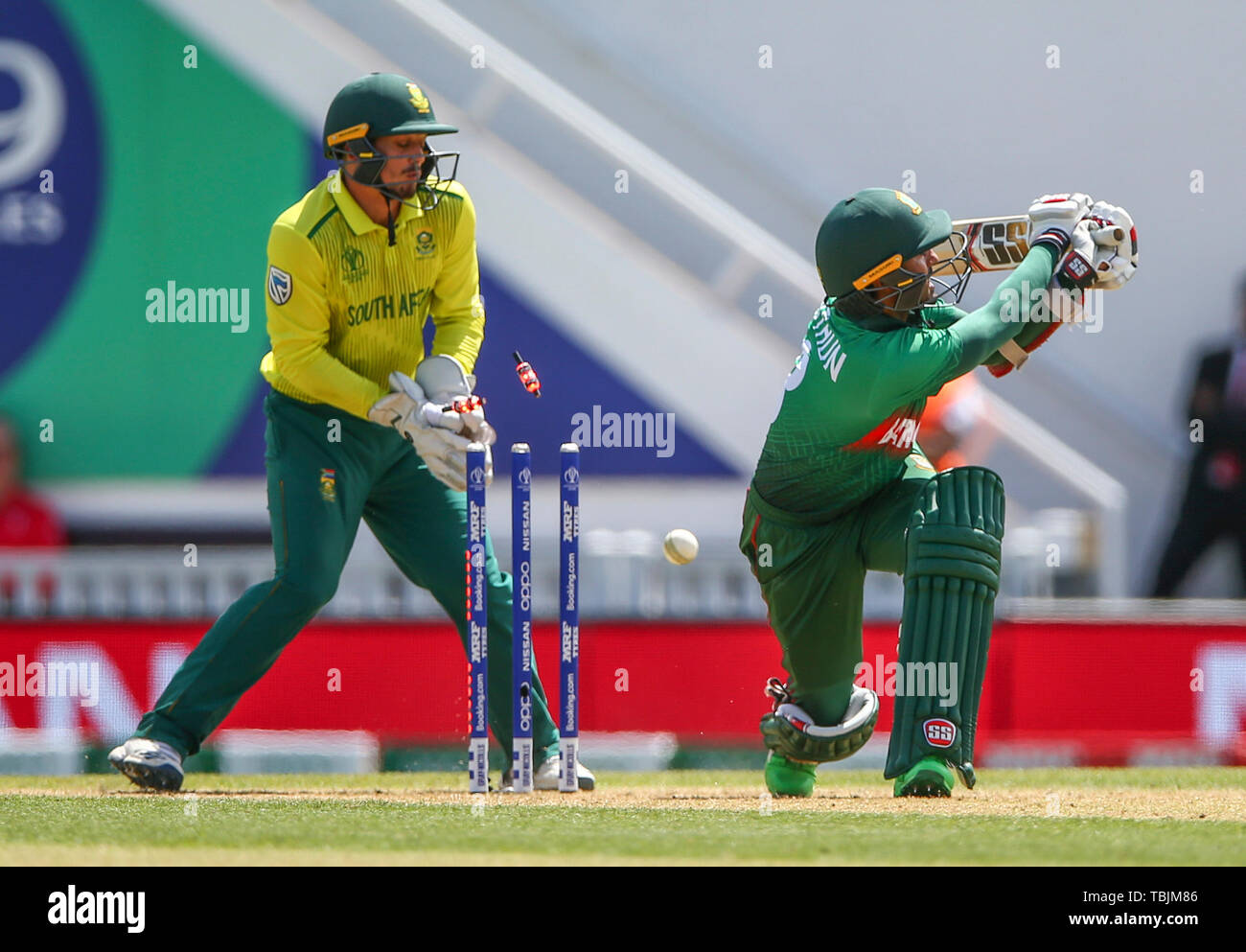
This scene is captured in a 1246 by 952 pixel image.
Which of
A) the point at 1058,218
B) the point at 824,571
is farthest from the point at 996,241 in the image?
the point at 824,571

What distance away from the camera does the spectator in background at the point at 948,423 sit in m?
7.66

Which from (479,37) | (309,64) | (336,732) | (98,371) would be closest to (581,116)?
(479,37)

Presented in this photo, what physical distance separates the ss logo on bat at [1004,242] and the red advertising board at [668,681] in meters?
2.03

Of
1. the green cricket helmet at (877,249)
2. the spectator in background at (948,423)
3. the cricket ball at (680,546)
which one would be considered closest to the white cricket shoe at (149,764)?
the cricket ball at (680,546)

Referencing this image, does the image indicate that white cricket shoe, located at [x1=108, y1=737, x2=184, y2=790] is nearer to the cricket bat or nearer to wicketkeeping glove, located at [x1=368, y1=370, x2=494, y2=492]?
wicketkeeping glove, located at [x1=368, y1=370, x2=494, y2=492]

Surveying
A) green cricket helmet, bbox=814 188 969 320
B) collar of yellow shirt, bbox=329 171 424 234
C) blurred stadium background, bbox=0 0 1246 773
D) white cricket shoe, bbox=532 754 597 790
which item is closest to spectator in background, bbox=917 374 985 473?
blurred stadium background, bbox=0 0 1246 773

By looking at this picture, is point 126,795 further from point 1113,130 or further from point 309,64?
point 1113,130

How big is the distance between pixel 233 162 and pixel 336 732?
3.68 m

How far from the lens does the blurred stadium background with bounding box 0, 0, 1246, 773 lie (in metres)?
6.89

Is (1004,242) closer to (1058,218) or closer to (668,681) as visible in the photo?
(1058,218)

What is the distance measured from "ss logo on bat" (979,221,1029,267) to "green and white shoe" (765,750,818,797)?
1502mm

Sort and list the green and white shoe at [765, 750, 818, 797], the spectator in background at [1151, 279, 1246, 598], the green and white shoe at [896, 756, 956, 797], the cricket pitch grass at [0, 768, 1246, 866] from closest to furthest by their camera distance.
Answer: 1. the cricket pitch grass at [0, 768, 1246, 866]
2. the green and white shoe at [896, 756, 956, 797]
3. the green and white shoe at [765, 750, 818, 797]
4. the spectator in background at [1151, 279, 1246, 598]

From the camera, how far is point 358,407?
5.07 m

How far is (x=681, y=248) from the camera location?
941 cm
